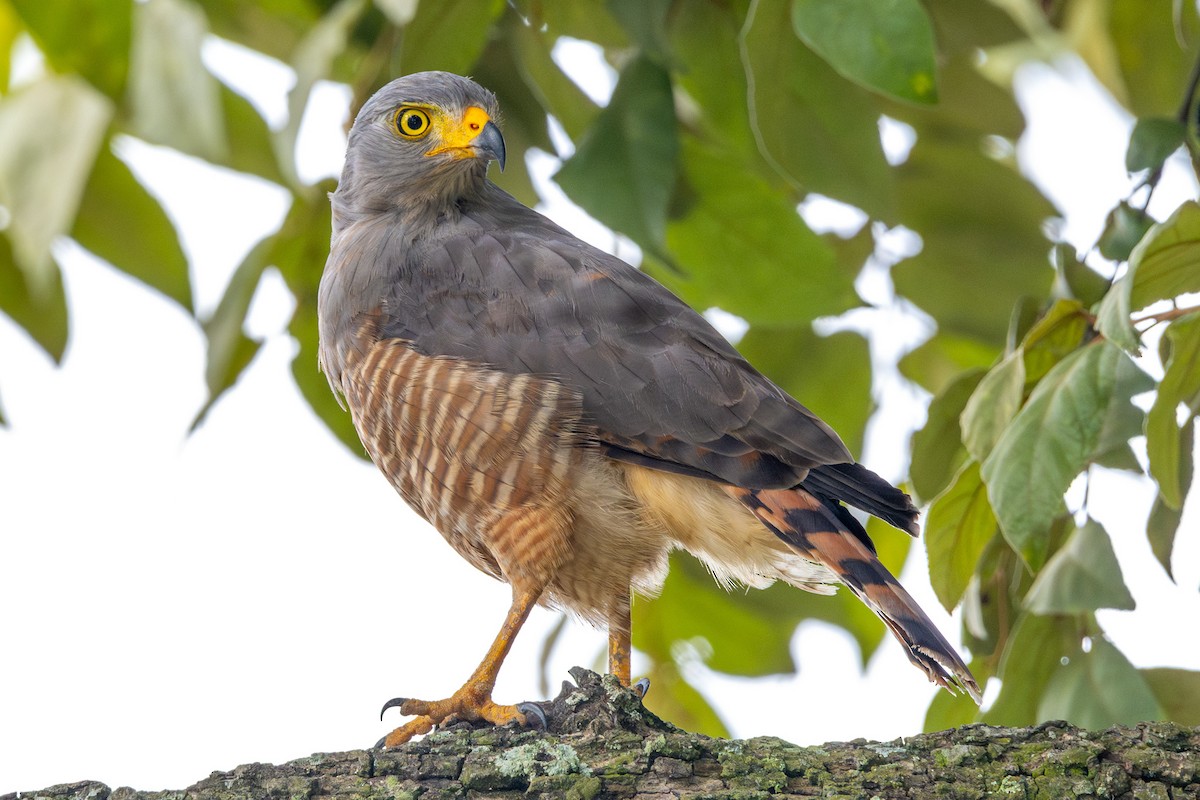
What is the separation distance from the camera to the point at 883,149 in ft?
10.6

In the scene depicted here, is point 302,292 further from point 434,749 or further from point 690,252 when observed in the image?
point 434,749

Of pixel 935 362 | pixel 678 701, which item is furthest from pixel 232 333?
pixel 935 362

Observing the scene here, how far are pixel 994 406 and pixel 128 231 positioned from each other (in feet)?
7.42

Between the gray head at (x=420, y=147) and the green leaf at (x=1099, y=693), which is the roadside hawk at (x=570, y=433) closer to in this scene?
the gray head at (x=420, y=147)

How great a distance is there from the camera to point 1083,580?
2.76 metres

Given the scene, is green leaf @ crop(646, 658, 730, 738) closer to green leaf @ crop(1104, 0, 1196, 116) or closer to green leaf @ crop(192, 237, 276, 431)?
green leaf @ crop(192, 237, 276, 431)

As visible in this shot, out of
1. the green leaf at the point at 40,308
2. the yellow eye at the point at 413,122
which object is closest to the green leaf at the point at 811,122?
the yellow eye at the point at 413,122

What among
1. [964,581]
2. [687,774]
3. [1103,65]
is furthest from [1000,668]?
[1103,65]

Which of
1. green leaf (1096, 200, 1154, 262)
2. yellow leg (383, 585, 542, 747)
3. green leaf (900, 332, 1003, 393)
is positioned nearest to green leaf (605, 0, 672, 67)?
green leaf (1096, 200, 1154, 262)

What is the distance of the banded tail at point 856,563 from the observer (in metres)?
2.60

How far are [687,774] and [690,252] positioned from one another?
1542 mm

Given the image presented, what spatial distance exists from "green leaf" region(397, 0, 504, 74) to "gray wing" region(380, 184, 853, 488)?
1.47ft

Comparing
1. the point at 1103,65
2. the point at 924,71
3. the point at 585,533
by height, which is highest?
the point at 1103,65

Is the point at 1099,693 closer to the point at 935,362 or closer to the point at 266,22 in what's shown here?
the point at 935,362
